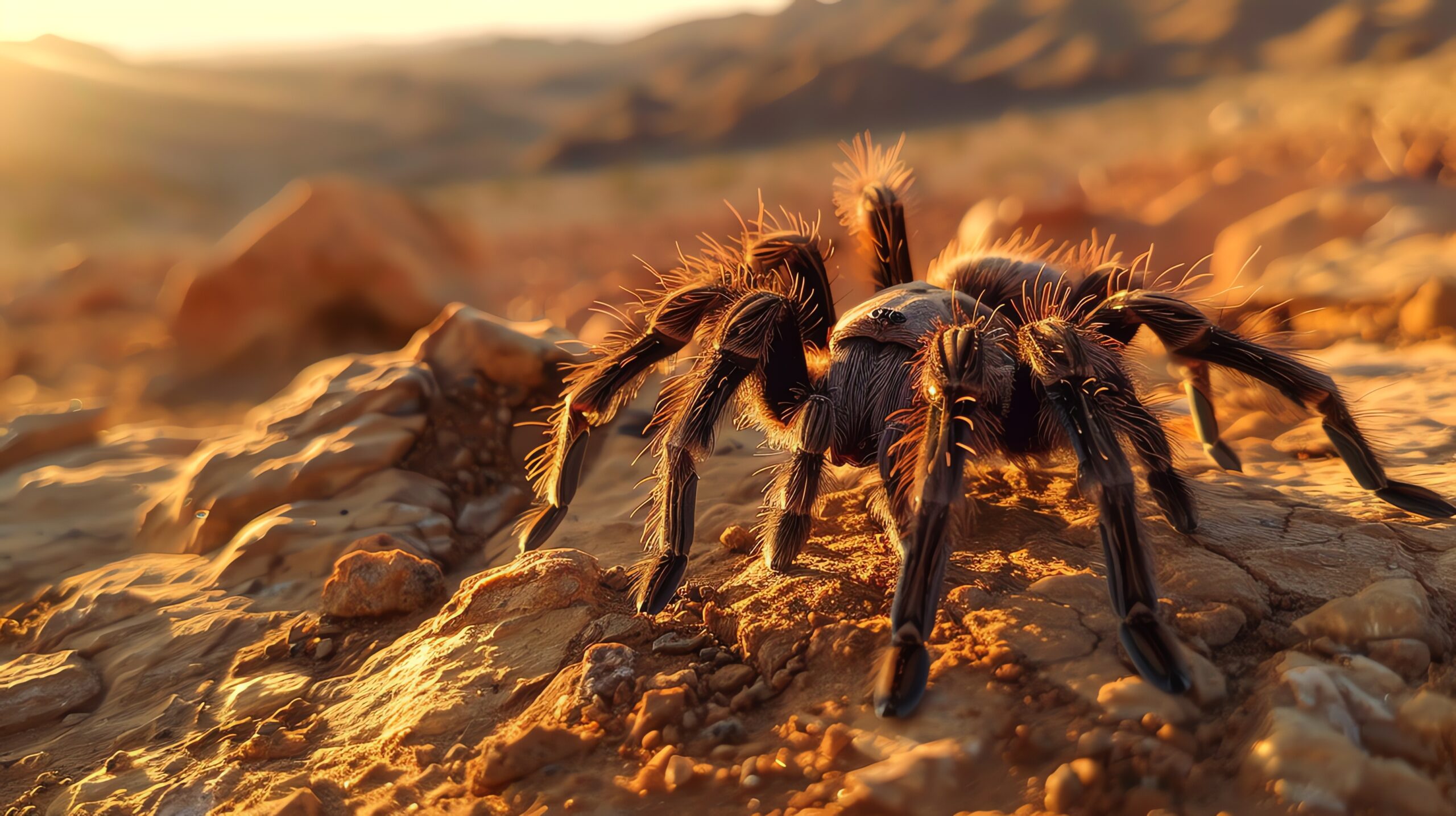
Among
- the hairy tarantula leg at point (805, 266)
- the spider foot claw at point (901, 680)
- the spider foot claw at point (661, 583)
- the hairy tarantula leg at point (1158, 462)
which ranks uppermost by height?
the hairy tarantula leg at point (805, 266)

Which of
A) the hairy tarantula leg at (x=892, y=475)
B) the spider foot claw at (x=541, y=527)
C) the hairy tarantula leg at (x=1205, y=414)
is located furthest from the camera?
the hairy tarantula leg at (x=1205, y=414)

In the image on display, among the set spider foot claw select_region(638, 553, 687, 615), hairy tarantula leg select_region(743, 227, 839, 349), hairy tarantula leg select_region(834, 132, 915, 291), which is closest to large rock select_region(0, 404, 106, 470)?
hairy tarantula leg select_region(743, 227, 839, 349)

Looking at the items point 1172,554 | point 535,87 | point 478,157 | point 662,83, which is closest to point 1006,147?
point 1172,554

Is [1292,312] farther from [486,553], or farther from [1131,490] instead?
[486,553]

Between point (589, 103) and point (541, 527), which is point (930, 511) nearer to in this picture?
point (541, 527)

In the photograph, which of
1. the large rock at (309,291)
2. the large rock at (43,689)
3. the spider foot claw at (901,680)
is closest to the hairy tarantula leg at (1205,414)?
the spider foot claw at (901,680)

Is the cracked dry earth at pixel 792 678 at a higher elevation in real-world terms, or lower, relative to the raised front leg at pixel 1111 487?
lower

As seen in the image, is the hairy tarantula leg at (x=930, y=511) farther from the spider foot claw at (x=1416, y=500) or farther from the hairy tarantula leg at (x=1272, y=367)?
the spider foot claw at (x=1416, y=500)
